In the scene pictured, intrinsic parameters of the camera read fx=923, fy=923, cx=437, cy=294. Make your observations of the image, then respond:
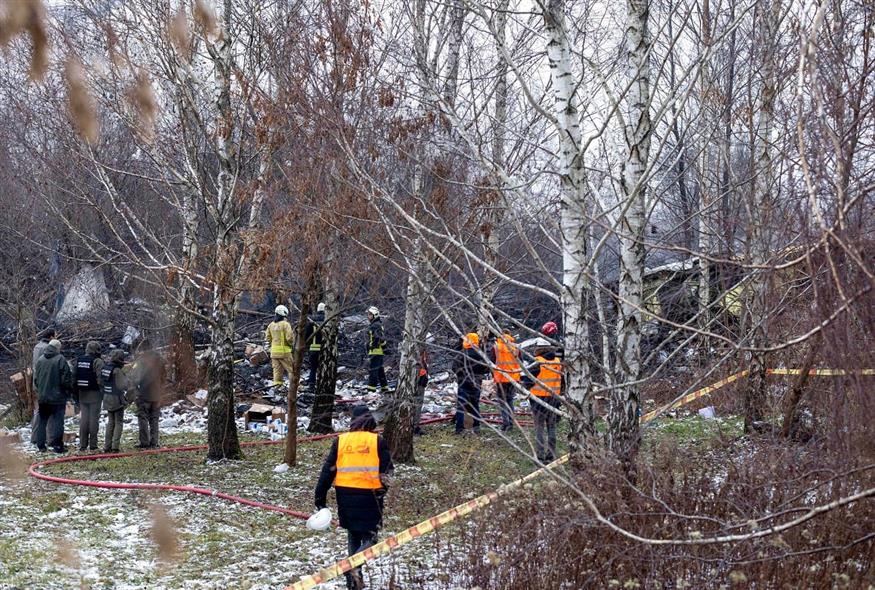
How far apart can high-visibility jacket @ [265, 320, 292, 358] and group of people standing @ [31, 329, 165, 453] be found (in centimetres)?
502

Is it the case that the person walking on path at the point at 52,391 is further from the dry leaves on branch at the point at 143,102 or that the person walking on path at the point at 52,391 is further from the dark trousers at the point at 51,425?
the dry leaves on branch at the point at 143,102

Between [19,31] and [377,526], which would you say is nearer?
[377,526]

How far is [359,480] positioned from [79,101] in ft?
28.1

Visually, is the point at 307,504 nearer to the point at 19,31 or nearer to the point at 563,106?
the point at 563,106

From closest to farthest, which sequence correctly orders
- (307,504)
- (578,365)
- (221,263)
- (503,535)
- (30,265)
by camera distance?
(503,535) → (578,365) → (307,504) → (221,263) → (30,265)

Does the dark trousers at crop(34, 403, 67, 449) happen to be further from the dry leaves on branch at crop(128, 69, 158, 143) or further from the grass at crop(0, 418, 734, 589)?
the dry leaves on branch at crop(128, 69, 158, 143)

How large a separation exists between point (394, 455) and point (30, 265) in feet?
43.7

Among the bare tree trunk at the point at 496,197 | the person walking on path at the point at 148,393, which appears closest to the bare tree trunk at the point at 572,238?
the bare tree trunk at the point at 496,197

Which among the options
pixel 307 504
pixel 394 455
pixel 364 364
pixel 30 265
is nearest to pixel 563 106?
Answer: pixel 307 504

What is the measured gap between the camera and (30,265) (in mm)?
21781

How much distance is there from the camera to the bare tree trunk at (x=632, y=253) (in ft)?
23.1

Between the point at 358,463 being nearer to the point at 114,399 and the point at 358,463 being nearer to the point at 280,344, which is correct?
the point at 114,399

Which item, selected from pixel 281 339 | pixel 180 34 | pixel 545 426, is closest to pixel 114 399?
pixel 180 34

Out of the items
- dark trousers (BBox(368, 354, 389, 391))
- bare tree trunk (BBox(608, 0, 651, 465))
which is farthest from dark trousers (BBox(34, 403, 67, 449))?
bare tree trunk (BBox(608, 0, 651, 465))
